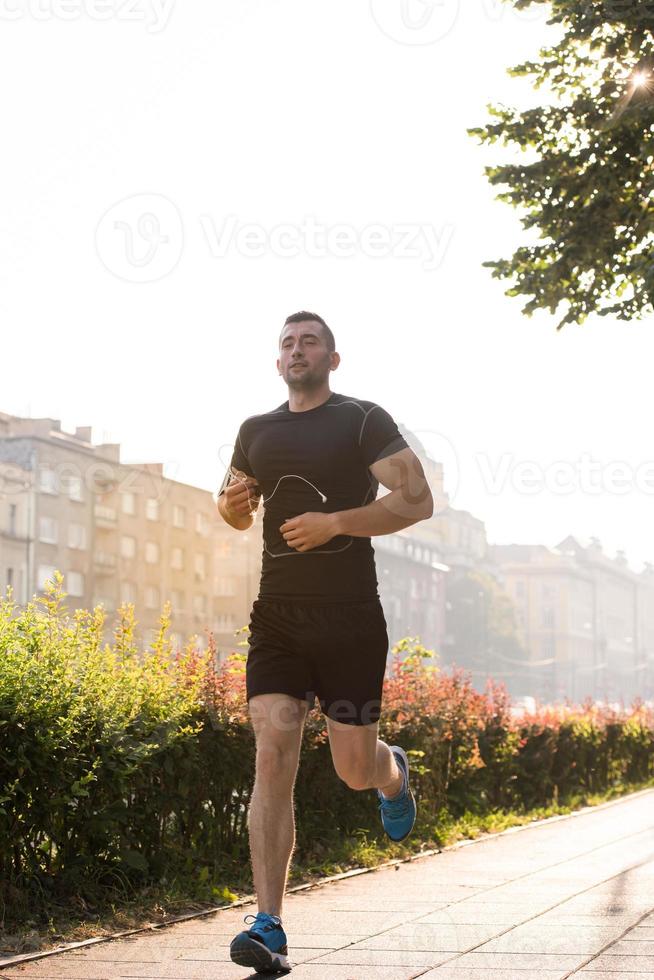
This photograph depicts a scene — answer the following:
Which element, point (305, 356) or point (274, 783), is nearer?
point (274, 783)

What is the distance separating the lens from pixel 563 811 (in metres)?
14.8

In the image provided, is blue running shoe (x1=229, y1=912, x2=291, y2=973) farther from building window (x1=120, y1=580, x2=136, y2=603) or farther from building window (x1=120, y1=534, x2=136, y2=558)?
building window (x1=120, y1=534, x2=136, y2=558)

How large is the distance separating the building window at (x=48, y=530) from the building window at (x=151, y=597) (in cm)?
974

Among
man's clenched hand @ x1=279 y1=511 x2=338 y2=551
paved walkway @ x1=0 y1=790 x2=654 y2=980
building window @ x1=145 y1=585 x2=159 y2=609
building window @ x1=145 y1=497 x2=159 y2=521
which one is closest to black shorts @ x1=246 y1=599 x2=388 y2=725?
man's clenched hand @ x1=279 y1=511 x2=338 y2=551

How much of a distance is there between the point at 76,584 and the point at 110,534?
502cm

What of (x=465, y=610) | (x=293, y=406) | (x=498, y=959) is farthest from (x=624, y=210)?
(x=465, y=610)

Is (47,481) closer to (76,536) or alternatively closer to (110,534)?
(76,536)

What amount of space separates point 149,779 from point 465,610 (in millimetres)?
142698

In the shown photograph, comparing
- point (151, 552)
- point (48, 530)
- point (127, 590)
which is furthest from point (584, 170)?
point (151, 552)

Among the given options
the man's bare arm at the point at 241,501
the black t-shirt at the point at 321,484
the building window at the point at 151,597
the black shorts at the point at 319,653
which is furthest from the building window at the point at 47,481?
the black shorts at the point at 319,653

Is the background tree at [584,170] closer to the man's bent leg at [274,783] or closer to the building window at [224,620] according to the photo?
the man's bent leg at [274,783]

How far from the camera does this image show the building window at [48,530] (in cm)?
7906

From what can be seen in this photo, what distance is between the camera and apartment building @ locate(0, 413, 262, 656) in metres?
77.9

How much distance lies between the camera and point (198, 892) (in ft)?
22.4
